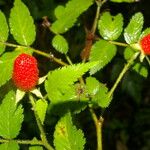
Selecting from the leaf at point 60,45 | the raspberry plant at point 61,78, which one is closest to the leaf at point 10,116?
the raspberry plant at point 61,78

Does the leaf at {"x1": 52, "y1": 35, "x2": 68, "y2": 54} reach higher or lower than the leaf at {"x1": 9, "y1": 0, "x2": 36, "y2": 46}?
lower

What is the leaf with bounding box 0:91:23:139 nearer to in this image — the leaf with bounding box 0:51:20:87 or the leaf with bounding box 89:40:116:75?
the leaf with bounding box 0:51:20:87

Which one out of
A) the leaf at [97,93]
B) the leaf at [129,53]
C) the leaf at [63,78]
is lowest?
the leaf at [97,93]

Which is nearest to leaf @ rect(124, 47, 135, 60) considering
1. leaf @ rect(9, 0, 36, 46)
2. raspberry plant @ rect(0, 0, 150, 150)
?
raspberry plant @ rect(0, 0, 150, 150)

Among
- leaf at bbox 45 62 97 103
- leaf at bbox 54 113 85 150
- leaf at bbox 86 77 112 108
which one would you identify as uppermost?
leaf at bbox 45 62 97 103

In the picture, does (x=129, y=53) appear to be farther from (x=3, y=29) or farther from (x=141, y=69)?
(x=3, y=29)

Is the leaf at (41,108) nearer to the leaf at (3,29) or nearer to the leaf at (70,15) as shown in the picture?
the leaf at (3,29)
